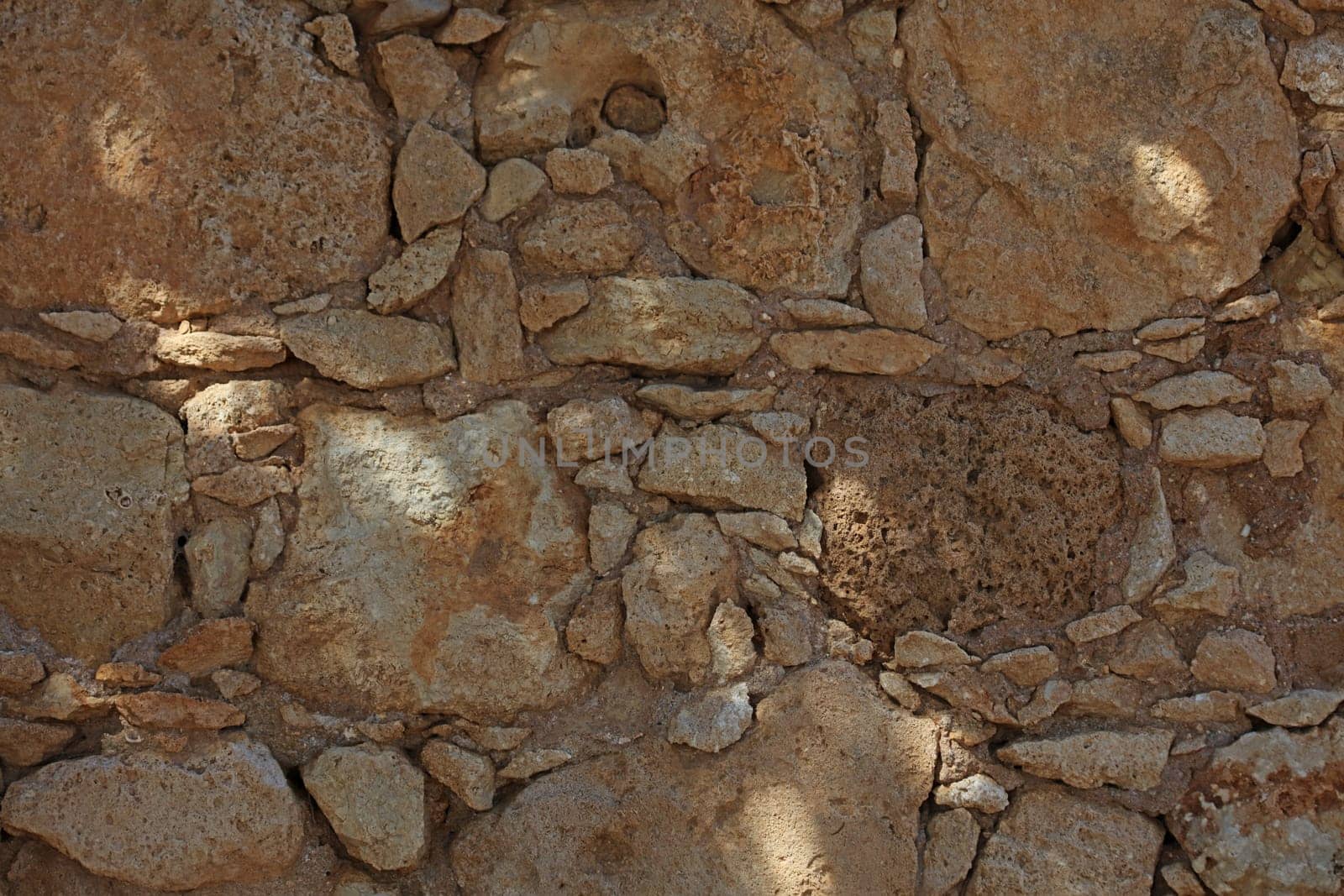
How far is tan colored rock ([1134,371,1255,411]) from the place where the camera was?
228 cm

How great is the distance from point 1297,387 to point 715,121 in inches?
49.4

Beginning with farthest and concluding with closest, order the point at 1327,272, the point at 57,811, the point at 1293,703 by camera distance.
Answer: the point at 1327,272 < the point at 1293,703 < the point at 57,811

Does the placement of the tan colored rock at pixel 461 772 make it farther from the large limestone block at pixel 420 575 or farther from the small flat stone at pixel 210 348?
the small flat stone at pixel 210 348

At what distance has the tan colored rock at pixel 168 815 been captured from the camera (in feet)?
6.73

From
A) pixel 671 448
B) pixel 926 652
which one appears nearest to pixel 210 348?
pixel 671 448

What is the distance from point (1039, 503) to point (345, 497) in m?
1.35

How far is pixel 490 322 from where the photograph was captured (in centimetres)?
231

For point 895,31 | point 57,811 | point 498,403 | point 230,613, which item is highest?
point 895,31

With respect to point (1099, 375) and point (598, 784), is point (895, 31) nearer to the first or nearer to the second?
point (1099, 375)

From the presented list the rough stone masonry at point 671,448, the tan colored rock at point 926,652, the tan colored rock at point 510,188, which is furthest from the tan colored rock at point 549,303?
the tan colored rock at point 926,652

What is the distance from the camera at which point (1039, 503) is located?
2301mm

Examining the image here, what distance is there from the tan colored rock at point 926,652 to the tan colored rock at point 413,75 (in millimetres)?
1416

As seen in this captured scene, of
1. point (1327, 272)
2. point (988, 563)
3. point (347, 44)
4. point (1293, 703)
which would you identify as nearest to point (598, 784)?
point (988, 563)

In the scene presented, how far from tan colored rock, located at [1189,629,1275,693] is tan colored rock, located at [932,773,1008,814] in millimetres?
442
